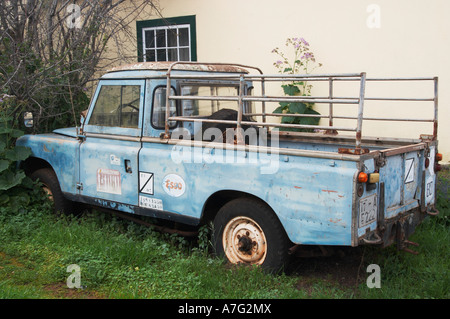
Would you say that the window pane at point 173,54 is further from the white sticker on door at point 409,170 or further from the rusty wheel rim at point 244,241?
the white sticker on door at point 409,170

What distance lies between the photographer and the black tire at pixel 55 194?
591cm

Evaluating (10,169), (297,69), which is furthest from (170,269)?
(297,69)

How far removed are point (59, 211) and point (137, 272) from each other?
208 centimetres

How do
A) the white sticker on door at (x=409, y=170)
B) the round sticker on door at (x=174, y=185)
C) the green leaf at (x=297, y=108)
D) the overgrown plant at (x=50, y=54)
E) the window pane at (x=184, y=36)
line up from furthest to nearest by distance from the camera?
the window pane at (x=184, y=36) < the green leaf at (x=297, y=108) < the overgrown plant at (x=50, y=54) < the round sticker on door at (x=174, y=185) < the white sticker on door at (x=409, y=170)

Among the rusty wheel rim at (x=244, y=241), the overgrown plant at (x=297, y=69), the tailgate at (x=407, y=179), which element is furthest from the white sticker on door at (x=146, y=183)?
the overgrown plant at (x=297, y=69)

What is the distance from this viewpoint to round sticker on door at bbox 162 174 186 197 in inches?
183

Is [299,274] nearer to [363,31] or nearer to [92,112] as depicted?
[92,112]

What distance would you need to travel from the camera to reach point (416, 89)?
747cm

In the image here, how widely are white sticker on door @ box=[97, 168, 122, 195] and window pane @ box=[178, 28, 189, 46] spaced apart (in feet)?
16.5

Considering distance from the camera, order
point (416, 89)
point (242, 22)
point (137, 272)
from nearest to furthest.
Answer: point (137, 272), point (416, 89), point (242, 22)

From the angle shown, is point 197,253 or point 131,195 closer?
point 197,253

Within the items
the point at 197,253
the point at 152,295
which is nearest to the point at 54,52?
the point at 197,253

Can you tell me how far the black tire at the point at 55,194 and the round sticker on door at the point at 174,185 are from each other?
69.7 inches

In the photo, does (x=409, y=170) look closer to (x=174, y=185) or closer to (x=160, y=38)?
(x=174, y=185)
